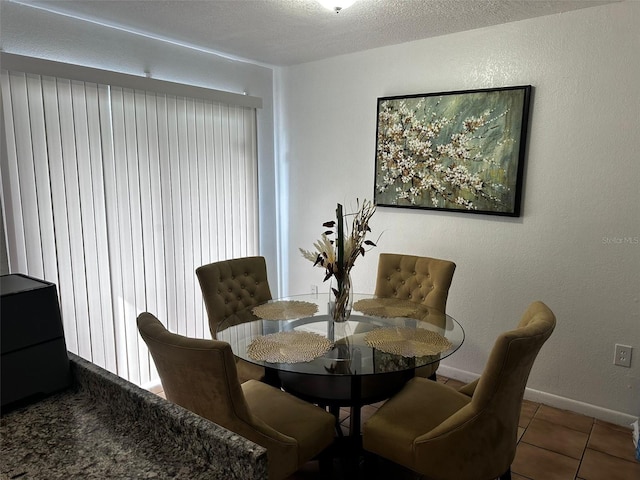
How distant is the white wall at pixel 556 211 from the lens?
249 cm

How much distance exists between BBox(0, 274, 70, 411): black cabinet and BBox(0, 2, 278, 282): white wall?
180 centimetres

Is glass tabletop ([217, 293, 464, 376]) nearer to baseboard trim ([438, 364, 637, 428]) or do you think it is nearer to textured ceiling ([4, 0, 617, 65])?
baseboard trim ([438, 364, 637, 428])

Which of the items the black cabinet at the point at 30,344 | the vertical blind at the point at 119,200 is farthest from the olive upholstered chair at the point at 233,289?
the black cabinet at the point at 30,344

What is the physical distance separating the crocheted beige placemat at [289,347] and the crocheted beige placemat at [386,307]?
482 millimetres

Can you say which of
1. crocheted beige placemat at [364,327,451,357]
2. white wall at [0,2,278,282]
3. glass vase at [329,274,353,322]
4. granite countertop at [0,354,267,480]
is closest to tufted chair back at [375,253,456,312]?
crocheted beige placemat at [364,327,451,357]

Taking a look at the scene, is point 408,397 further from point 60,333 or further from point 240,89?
point 240,89

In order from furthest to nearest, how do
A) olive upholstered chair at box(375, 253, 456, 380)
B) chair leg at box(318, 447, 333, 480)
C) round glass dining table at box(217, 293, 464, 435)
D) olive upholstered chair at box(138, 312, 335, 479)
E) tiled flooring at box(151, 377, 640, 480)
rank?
olive upholstered chair at box(375, 253, 456, 380), tiled flooring at box(151, 377, 640, 480), chair leg at box(318, 447, 333, 480), round glass dining table at box(217, 293, 464, 435), olive upholstered chair at box(138, 312, 335, 479)

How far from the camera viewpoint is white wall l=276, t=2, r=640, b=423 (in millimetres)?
2488

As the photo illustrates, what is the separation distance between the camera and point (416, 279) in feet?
9.43

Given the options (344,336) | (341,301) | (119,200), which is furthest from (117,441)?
(119,200)

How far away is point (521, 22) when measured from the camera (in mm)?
2699

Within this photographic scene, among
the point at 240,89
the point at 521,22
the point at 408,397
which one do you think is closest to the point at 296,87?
the point at 240,89

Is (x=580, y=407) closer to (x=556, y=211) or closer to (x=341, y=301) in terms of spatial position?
(x=556, y=211)

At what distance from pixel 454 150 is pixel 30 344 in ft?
8.62
